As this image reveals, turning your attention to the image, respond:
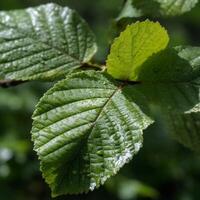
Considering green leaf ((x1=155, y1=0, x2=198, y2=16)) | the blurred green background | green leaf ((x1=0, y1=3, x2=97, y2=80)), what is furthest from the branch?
the blurred green background

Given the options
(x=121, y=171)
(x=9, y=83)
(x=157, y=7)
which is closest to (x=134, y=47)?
(x=157, y=7)

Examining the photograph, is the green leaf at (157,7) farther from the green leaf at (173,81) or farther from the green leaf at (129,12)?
the green leaf at (173,81)

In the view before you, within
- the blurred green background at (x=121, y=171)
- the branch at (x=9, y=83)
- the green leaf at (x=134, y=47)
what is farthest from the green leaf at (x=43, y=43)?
the blurred green background at (x=121, y=171)

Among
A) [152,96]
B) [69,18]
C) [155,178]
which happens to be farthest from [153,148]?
[152,96]

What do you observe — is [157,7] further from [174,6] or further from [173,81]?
[173,81]

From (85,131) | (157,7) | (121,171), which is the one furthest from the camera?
(121,171)
